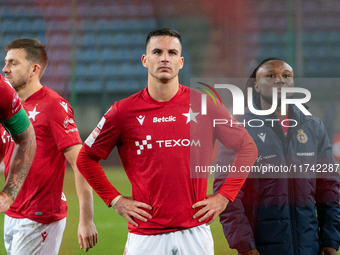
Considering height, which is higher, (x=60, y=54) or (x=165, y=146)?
(x=60, y=54)

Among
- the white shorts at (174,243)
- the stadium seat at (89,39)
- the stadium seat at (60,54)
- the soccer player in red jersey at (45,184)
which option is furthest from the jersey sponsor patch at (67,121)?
the stadium seat at (89,39)

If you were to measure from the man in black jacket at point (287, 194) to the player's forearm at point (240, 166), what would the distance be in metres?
0.10

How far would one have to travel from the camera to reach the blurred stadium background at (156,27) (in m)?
7.42

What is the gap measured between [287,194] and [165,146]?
71cm

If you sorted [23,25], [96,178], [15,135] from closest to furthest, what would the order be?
[15,135] → [96,178] → [23,25]

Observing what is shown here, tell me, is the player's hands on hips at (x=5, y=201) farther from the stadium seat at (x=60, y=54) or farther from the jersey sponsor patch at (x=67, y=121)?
the stadium seat at (x=60, y=54)

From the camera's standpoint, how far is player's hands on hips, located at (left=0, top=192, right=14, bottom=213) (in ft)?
4.25

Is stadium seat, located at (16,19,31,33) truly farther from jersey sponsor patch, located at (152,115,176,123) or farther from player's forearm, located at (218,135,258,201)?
player's forearm, located at (218,135,258,201)

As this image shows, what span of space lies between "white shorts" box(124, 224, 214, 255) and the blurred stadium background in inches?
203

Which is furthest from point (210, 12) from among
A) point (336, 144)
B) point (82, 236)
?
point (82, 236)

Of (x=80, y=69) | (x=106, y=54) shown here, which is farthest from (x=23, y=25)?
(x=106, y=54)

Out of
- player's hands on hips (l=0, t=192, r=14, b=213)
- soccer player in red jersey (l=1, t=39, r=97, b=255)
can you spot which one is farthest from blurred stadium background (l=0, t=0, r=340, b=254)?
player's hands on hips (l=0, t=192, r=14, b=213)

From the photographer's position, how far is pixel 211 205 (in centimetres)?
185

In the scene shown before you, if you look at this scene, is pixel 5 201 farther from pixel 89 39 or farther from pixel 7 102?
pixel 89 39
